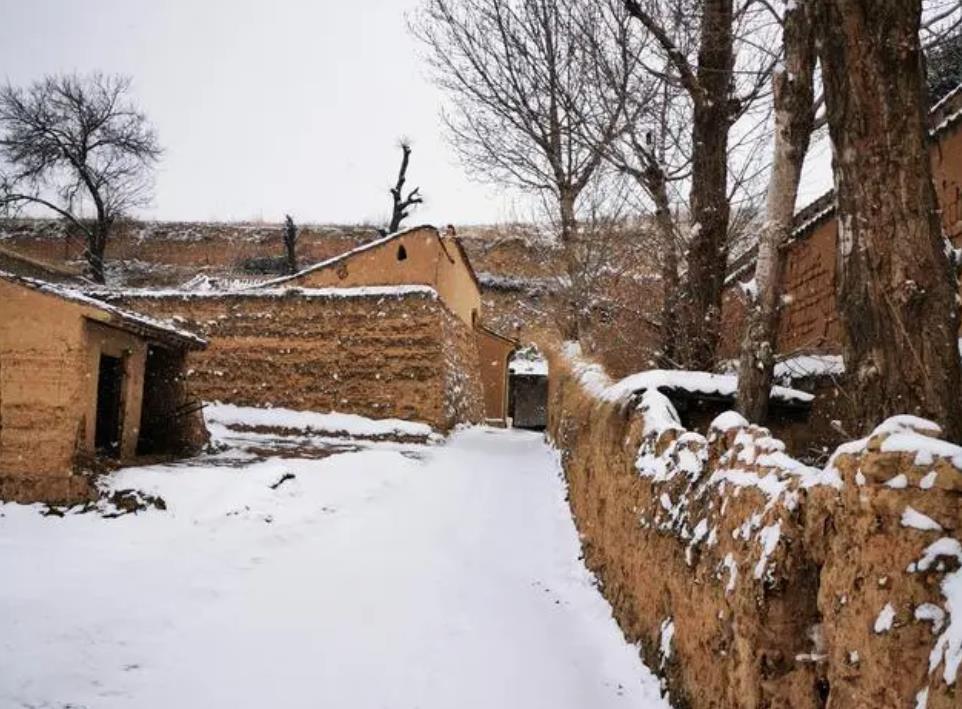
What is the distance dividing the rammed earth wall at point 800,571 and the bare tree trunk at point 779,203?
4.68ft

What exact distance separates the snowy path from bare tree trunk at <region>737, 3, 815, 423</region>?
218cm

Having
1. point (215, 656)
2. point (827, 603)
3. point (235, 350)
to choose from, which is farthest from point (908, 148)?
point (235, 350)

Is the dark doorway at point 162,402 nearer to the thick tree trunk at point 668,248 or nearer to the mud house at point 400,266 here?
the mud house at point 400,266

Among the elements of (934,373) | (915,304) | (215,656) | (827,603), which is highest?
(915,304)

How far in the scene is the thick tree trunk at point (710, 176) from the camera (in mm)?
7016

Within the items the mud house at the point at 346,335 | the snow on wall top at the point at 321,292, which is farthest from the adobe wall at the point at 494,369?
the snow on wall top at the point at 321,292

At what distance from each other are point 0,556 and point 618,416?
17.3ft

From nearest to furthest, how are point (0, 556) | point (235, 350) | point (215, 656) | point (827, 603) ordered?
point (827, 603)
point (215, 656)
point (0, 556)
point (235, 350)

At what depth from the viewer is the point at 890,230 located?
10.5ft

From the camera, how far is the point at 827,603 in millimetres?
2248

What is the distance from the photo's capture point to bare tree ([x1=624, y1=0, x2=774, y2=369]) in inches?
274

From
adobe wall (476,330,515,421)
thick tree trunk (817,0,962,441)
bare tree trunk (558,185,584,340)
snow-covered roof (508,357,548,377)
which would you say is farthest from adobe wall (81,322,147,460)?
snow-covered roof (508,357,548,377)

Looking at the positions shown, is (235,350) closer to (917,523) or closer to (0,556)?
(0,556)

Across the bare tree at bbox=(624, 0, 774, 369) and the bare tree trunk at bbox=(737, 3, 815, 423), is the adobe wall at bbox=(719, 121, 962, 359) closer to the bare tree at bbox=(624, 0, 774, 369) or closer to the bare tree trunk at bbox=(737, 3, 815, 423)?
the bare tree at bbox=(624, 0, 774, 369)
